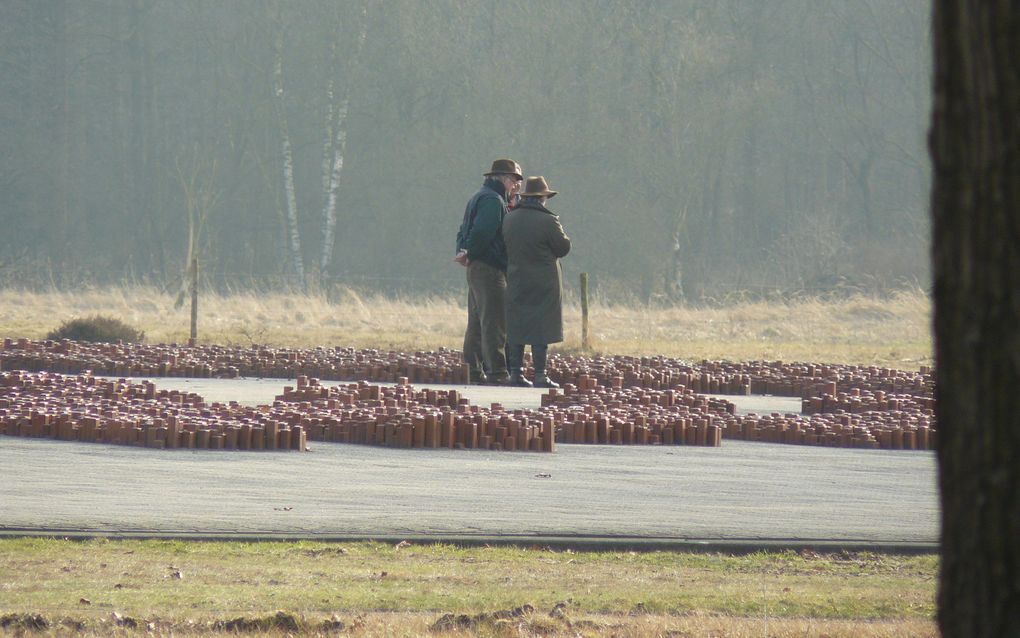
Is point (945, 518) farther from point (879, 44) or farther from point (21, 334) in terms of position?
point (879, 44)

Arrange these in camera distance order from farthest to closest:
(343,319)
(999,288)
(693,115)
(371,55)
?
(371,55), (693,115), (343,319), (999,288)

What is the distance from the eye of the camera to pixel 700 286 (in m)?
52.8

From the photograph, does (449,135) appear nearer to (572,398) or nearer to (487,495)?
(572,398)

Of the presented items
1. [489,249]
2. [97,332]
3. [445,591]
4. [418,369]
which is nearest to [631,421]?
[489,249]

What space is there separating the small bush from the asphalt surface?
13.1 metres

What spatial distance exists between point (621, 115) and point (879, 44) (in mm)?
11954

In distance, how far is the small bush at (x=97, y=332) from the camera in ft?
81.5

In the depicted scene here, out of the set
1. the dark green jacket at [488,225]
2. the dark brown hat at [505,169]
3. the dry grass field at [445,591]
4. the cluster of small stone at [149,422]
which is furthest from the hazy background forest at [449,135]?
the dry grass field at [445,591]

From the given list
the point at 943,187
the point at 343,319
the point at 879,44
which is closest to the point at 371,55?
the point at 879,44

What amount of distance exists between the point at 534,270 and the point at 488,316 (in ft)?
2.72

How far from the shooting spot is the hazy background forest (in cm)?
5666

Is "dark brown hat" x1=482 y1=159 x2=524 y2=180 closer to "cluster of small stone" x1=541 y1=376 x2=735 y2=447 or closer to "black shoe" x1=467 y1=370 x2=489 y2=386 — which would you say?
"black shoe" x1=467 y1=370 x2=489 y2=386

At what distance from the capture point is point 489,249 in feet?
56.0

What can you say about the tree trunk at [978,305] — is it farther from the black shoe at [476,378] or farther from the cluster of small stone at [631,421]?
the black shoe at [476,378]
